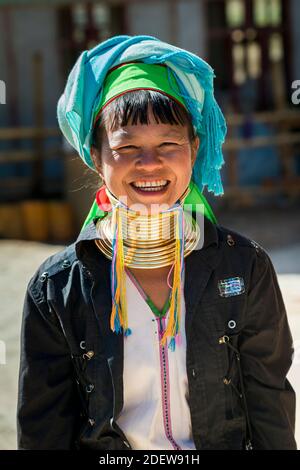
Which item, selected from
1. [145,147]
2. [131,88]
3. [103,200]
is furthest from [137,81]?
[103,200]

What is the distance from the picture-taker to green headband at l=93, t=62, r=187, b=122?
1.95 metres

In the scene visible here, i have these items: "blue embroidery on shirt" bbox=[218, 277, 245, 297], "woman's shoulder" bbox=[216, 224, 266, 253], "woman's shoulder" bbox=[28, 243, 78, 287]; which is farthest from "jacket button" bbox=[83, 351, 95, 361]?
"woman's shoulder" bbox=[216, 224, 266, 253]

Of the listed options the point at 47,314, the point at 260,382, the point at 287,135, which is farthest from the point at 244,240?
the point at 287,135

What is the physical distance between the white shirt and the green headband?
647 mm

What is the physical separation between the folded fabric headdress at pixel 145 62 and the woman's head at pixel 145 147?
0.06 meters

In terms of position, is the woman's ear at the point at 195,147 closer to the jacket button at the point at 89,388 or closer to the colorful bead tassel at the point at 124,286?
the colorful bead tassel at the point at 124,286

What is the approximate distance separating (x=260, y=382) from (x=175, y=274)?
1.35ft

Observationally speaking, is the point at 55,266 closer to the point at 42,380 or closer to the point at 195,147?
the point at 42,380

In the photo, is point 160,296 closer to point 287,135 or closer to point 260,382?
point 260,382

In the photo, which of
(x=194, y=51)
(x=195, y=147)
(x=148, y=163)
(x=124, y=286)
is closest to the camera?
(x=148, y=163)

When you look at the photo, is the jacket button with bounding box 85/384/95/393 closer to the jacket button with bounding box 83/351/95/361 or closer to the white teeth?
the jacket button with bounding box 83/351/95/361

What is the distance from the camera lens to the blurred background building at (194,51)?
1041cm

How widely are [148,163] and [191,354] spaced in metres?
0.55

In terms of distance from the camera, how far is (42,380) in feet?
6.61
